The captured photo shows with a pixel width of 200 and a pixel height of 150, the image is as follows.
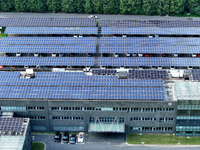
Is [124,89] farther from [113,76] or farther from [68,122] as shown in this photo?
[68,122]

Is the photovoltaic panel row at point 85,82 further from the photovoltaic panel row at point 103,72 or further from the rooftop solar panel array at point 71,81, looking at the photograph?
the photovoltaic panel row at point 103,72

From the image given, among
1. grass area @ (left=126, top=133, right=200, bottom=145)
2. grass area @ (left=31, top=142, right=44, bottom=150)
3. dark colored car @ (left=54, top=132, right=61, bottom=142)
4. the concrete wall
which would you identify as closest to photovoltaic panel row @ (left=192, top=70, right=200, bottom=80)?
the concrete wall

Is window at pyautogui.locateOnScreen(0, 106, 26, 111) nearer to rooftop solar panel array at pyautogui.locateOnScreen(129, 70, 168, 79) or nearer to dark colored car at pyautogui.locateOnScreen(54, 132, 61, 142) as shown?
dark colored car at pyautogui.locateOnScreen(54, 132, 61, 142)

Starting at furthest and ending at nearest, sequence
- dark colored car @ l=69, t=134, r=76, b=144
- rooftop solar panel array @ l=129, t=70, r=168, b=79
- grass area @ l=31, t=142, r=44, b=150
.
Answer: rooftop solar panel array @ l=129, t=70, r=168, b=79
dark colored car @ l=69, t=134, r=76, b=144
grass area @ l=31, t=142, r=44, b=150

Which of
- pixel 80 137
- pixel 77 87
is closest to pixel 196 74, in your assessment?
pixel 77 87

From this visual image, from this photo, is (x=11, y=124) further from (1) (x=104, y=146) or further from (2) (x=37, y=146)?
(1) (x=104, y=146)

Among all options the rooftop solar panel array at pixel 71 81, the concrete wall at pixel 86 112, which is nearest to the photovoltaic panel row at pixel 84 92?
the concrete wall at pixel 86 112
